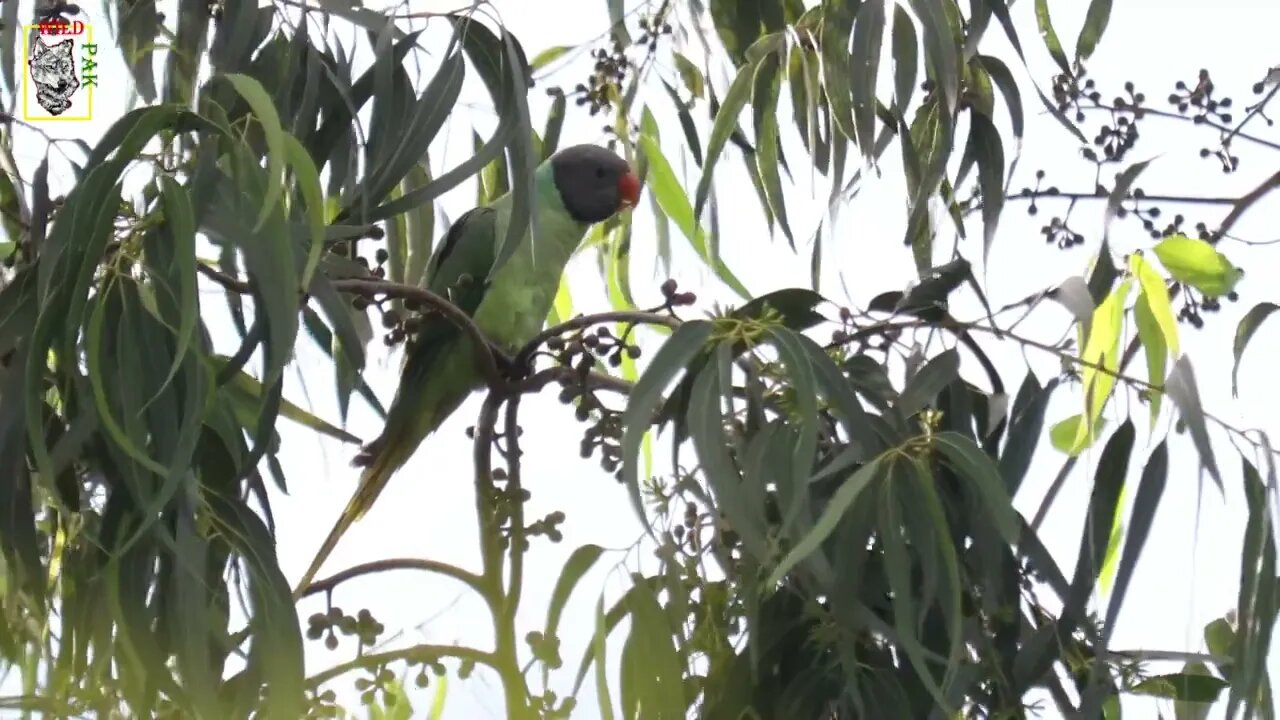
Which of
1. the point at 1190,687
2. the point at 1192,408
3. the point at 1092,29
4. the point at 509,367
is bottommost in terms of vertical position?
the point at 1190,687

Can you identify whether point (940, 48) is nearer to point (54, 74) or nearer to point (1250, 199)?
point (1250, 199)

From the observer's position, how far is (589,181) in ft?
5.76

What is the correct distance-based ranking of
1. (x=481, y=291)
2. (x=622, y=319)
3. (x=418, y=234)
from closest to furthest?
1. (x=622, y=319)
2. (x=418, y=234)
3. (x=481, y=291)

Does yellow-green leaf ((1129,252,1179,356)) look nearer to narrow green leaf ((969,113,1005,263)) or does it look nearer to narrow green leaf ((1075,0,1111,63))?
narrow green leaf ((969,113,1005,263))

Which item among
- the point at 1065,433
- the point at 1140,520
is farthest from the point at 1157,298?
the point at 1065,433

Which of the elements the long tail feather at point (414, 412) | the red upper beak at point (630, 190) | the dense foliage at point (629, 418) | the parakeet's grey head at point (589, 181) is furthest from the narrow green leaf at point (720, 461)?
the parakeet's grey head at point (589, 181)

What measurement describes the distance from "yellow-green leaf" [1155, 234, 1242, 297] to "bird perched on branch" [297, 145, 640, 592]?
531 mm

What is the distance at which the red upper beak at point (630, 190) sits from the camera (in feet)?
4.25

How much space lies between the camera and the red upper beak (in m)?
1.29

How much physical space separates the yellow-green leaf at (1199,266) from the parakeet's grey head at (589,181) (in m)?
0.93

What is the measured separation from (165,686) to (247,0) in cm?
47

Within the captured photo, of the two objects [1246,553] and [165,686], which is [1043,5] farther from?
[165,686]

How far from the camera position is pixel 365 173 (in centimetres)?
78

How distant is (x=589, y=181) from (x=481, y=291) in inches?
10.2
